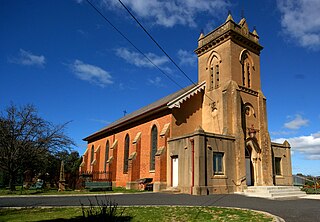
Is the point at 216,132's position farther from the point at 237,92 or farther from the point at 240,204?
the point at 240,204

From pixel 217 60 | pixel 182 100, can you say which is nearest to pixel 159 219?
pixel 182 100

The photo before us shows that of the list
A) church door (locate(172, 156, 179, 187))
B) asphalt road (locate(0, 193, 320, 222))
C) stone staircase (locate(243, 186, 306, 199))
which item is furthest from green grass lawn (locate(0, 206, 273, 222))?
church door (locate(172, 156, 179, 187))

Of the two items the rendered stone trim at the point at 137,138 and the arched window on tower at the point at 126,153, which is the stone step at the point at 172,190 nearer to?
the rendered stone trim at the point at 137,138

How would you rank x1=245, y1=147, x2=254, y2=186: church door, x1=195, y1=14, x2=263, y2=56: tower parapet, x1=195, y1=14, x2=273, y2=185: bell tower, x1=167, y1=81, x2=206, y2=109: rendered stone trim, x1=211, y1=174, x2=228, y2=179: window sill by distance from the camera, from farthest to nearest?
x1=195, y1=14, x2=263, y2=56: tower parapet, x1=245, y1=147, x2=254, y2=186: church door, x1=167, y1=81, x2=206, y2=109: rendered stone trim, x1=195, y1=14, x2=273, y2=185: bell tower, x1=211, y1=174, x2=228, y2=179: window sill

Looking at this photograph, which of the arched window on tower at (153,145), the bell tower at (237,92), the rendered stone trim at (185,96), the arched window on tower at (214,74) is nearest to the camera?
the bell tower at (237,92)

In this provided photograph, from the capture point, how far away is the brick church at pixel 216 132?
20500 mm

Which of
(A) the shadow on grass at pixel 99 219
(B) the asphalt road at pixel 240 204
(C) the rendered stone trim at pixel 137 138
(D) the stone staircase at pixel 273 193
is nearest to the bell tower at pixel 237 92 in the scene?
(D) the stone staircase at pixel 273 193

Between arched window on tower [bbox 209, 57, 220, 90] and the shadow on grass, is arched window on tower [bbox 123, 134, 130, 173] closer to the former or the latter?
arched window on tower [bbox 209, 57, 220, 90]

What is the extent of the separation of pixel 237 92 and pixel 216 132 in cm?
394

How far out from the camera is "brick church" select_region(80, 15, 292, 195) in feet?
67.3

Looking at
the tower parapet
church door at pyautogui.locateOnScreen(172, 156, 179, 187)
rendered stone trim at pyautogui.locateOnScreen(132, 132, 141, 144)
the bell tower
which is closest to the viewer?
church door at pyautogui.locateOnScreen(172, 156, 179, 187)

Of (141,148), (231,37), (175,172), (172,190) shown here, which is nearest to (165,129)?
(175,172)

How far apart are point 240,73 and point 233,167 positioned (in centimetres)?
911

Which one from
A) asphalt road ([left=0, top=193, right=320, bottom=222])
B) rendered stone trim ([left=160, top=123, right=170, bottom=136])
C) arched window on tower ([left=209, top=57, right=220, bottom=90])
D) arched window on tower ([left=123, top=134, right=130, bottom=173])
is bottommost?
asphalt road ([left=0, top=193, right=320, bottom=222])
